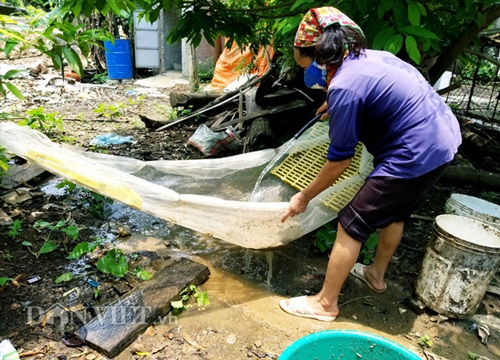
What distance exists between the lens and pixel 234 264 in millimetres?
2680

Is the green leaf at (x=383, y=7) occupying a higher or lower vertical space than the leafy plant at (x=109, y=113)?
higher

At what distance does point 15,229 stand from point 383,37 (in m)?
2.74

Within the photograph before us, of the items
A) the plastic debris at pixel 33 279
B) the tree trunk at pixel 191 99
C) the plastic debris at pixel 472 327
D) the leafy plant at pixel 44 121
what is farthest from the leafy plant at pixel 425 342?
the tree trunk at pixel 191 99

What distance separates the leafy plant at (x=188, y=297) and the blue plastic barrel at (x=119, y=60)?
867 cm

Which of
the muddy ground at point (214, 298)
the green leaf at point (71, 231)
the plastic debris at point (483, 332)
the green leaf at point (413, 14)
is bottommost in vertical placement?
the muddy ground at point (214, 298)

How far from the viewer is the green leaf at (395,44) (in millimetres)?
1923

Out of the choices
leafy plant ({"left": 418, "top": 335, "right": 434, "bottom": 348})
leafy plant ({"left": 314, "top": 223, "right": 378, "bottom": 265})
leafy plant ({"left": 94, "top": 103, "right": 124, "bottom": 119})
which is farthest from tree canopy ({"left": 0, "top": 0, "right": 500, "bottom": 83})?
leafy plant ({"left": 94, "top": 103, "right": 124, "bottom": 119})

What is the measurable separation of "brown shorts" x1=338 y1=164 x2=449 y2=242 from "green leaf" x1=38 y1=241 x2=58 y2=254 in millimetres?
1944

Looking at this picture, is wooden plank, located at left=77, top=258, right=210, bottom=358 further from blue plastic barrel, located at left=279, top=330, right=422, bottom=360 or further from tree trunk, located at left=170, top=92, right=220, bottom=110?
tree trunk, located at left=170, top=92, right=220, bottom=110

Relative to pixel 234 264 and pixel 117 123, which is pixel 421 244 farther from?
pixel 117 123

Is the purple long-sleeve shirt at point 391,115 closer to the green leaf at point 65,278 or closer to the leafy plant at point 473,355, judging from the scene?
the leafy plant at point 473,355

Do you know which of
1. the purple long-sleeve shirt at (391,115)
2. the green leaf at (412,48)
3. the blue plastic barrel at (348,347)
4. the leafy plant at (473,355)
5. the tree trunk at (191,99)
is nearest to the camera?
the blue plastic barrel at (348,347)

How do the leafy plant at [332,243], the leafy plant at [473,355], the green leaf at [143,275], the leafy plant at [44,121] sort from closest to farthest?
the leafy plant at [473,355] → the green leaf at [143,275] → the leafy plant at [332,243] → the leafy plant at [44,121]

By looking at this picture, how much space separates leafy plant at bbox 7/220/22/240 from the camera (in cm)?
262
